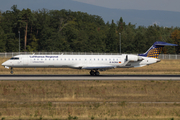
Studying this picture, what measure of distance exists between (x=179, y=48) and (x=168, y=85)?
73.1 meters

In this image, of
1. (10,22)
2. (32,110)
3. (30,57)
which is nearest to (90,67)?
(30,57)

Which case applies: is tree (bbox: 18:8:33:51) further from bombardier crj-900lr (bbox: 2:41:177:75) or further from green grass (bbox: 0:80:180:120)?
green grass (bbox: 0:80:180:120)

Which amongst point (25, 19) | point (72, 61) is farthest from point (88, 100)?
point (25, 19)

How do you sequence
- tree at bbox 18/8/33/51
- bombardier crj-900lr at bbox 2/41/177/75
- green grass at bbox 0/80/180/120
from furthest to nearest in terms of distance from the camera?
tree at bbox 18/8/33/51 → bombardier crj-900lr at bbox 2/41/177/75 → green grass at bbox 0/80/180/120

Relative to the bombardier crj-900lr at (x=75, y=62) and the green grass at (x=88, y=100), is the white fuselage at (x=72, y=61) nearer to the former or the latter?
the bombardier crj-900lr at (x=75, y=62)

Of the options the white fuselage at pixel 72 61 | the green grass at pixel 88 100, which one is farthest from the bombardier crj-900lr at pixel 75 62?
the green grass at pixel 88 100

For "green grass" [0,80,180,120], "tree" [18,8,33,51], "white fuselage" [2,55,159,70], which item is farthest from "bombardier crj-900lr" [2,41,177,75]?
"tree" [18,8,33,51]

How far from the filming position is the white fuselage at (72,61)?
129 feet

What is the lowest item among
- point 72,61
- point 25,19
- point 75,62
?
point 75,62

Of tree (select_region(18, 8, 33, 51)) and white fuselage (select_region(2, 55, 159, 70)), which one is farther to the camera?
tree (select_region(18, 8, 33, 51))

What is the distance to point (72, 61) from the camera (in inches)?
1560

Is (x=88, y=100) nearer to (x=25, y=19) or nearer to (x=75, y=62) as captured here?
(x=75, y=62)

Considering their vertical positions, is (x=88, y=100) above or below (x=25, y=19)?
below

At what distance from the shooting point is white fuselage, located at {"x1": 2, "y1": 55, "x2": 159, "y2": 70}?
129ft
